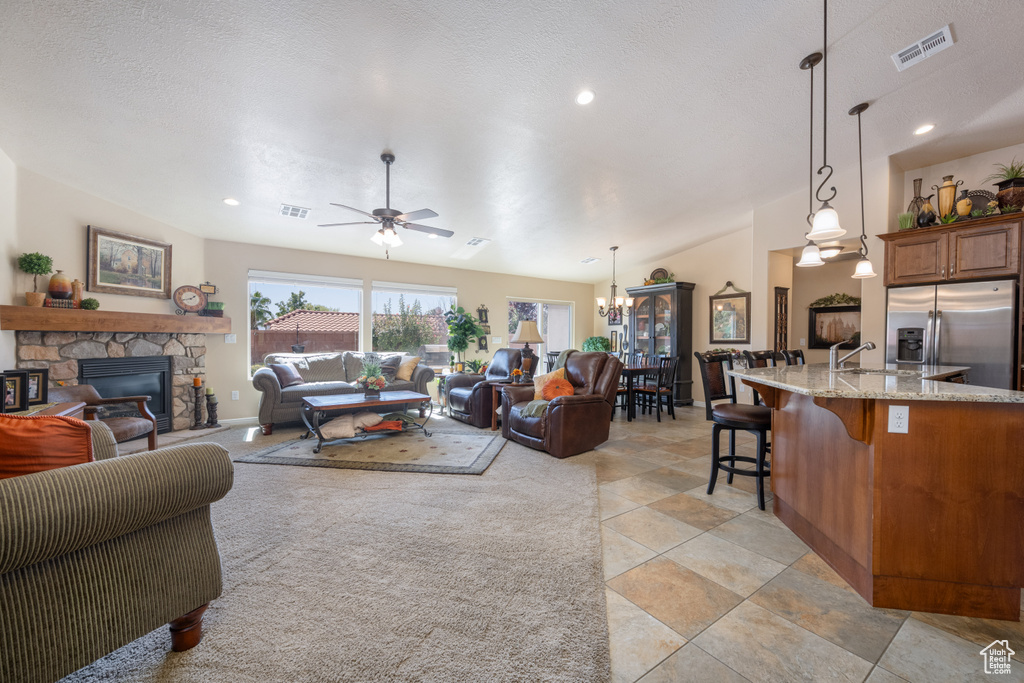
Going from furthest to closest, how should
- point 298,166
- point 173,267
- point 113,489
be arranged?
1. point 173,267
2. point 298,166
3. point 113,489

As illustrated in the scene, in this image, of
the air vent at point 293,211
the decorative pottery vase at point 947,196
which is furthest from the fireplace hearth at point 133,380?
the decorative pottery vase at point 947,196

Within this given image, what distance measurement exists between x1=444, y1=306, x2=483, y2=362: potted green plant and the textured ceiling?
2.21 meters

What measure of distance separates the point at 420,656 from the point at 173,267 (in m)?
5.50

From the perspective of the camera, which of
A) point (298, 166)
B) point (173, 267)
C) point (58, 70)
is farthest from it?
point (173, 267)

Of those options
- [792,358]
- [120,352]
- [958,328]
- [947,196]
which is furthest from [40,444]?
[947,196]

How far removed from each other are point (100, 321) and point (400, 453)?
3246mm

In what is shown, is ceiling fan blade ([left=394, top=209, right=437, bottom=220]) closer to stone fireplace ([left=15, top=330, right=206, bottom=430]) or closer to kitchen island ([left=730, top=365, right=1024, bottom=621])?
kitchen island ([left=730, top=365, right=1024, bottom=621])

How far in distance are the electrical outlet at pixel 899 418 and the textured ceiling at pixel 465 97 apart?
2.33 meters

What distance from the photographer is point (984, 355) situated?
3746 millimetres

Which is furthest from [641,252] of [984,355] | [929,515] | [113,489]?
[113,489]

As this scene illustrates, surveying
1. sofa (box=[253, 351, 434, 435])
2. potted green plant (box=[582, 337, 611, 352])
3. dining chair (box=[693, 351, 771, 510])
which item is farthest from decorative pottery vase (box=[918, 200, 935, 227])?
sofa (box=[253, 351, 434, 435])

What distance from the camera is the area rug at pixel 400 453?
3551 millimetres

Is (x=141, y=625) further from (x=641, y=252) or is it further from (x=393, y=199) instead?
(x=641, y=252)

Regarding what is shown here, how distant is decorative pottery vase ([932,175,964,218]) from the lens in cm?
401
